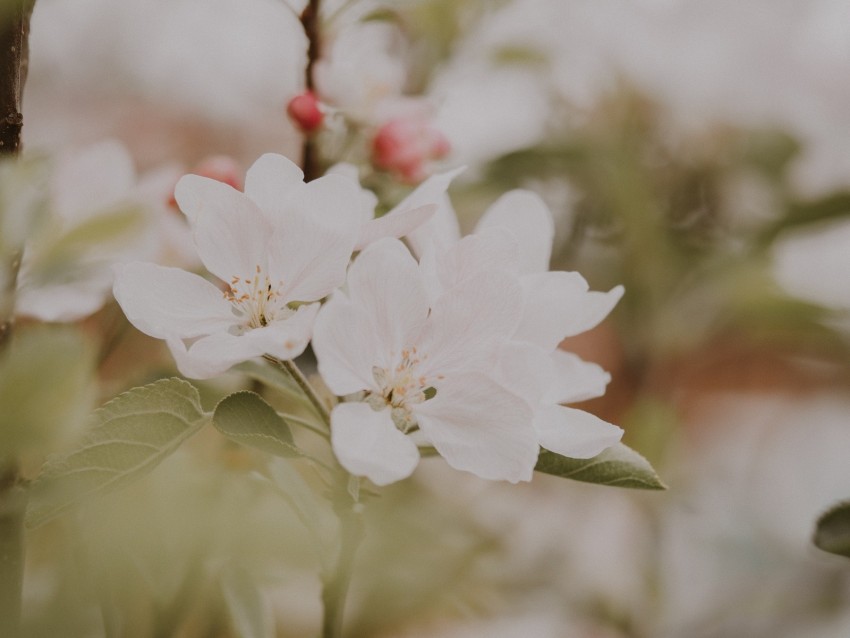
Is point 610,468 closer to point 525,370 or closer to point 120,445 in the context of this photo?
point 525,370

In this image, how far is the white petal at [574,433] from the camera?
33 centimetres

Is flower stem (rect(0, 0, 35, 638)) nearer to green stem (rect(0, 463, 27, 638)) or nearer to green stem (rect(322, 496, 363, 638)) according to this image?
green stem (rect(0, 463, 27, 638))

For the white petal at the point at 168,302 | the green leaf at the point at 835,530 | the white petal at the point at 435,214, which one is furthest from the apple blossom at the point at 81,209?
the green leaf at the point at 835,530

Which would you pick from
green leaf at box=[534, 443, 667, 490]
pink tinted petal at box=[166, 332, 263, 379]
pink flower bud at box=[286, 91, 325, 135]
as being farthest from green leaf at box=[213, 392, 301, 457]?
pink flower bud at box=[286, 91, 325, 135]

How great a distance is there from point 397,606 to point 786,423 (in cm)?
121

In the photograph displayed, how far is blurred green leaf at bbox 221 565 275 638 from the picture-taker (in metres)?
0.41

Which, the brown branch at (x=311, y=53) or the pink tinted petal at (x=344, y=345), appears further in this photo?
the brown branch at (x=311, y=53)

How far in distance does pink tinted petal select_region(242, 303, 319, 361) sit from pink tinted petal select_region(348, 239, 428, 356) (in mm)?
21

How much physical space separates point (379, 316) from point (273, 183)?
7 centimetres

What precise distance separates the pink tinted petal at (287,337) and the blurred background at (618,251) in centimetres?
23

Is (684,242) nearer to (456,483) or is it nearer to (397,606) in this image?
(456,483)

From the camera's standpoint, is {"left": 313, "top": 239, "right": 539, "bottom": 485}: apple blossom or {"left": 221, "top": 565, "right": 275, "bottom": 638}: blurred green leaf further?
{"left": 221, "top": 565, "right": 275, "bottom": 638}: blurred green leaf

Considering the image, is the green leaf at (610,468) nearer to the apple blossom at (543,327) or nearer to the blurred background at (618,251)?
the apple blossom at (543,327)

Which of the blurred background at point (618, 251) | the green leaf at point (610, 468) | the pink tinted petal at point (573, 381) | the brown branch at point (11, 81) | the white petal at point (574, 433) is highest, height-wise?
the brown branch at point (11, 81)
